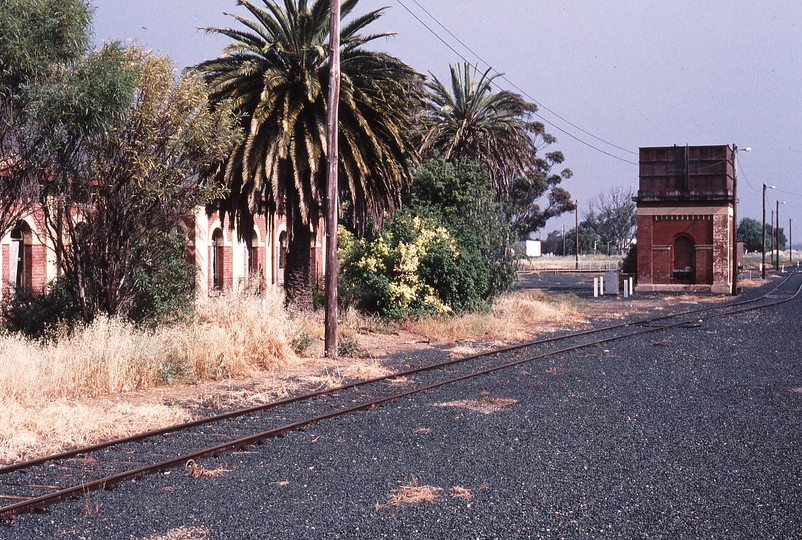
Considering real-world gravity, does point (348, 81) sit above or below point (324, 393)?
above

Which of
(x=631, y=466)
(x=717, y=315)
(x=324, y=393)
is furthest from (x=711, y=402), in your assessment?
(x=717, y=315)

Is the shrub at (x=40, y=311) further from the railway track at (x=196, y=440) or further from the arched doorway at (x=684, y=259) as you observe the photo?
the arched doorway at (x=684, y=259)

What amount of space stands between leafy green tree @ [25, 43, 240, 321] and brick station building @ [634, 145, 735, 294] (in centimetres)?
3347

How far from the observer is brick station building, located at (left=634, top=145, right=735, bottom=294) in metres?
42.0

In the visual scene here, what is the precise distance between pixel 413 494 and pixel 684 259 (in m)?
40.0

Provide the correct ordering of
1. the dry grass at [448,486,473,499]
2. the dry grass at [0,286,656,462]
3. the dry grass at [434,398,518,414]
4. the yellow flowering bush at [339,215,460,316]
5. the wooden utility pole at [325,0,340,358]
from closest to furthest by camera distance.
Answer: the dry grass at [448,486,473,499], the dry grass at [0,286,656,462], the dry grass at [434,398,518,414], the wooden utility pole at [325,0,340,358], the yellow flowering bush at [339,215,460,316]

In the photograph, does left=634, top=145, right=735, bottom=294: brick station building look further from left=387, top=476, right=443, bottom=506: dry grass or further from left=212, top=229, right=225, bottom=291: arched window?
left=387, top=476, right=443, bottom=506: dry grass

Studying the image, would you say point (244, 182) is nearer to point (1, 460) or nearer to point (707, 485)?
point (1, 460)

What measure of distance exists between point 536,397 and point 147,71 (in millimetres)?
8594

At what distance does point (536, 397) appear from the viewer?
36.2ft

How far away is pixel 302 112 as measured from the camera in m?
18.0

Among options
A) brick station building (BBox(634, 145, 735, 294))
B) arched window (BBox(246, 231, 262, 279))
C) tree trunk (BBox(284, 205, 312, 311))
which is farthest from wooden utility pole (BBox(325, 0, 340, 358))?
brick station building (BBox(634, 145, 735, 294))

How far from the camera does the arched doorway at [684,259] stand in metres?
42.8

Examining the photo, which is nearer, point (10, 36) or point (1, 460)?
point (1, 460)
